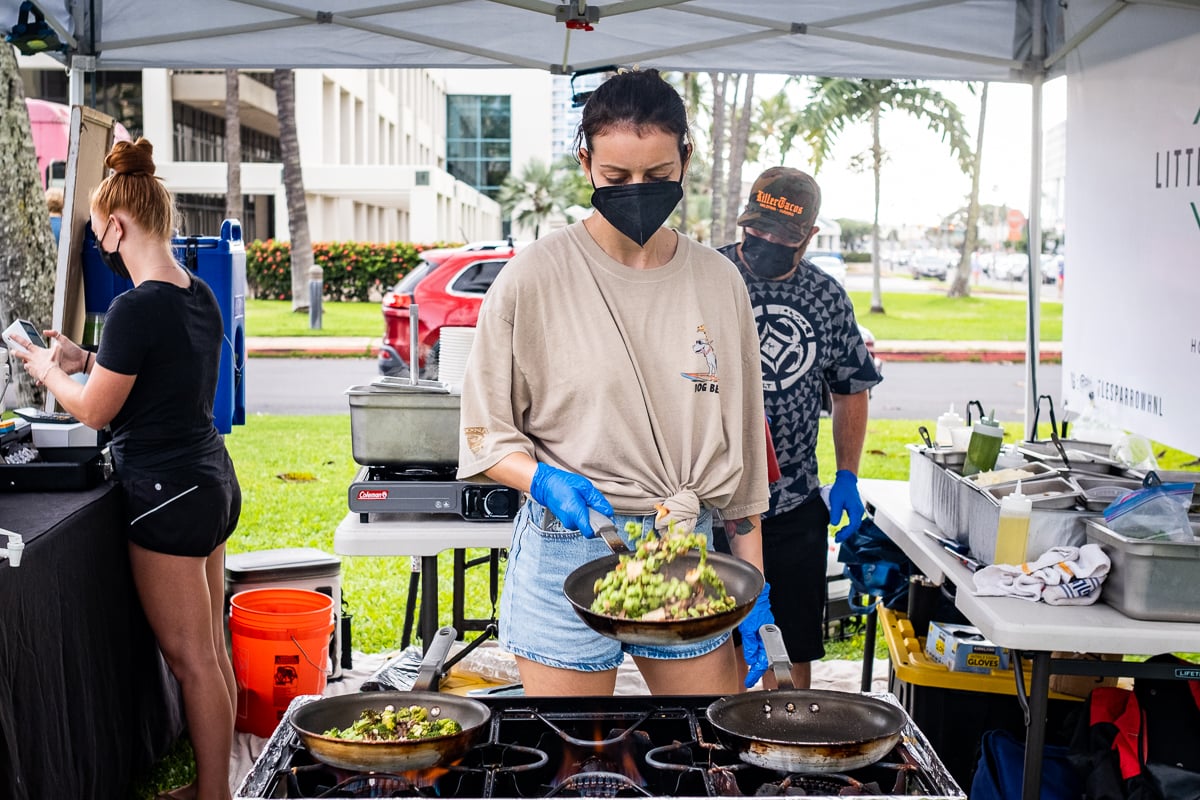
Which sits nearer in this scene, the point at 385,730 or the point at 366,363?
the point at 385,730

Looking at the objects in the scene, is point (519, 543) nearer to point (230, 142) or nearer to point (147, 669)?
point (147, 669)

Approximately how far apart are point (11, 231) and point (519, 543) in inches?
175

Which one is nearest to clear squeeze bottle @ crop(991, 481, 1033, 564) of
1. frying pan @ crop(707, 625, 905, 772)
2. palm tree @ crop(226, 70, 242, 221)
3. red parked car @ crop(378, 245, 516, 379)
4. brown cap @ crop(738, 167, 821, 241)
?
brown cap @ crop(738, 167, 821, 241)

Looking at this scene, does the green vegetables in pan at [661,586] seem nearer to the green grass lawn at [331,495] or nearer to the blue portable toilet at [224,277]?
the blue portable toilet at [224,277]

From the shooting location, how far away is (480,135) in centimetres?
6488

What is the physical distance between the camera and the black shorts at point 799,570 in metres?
3.45

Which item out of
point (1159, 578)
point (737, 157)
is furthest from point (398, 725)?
point (737, 157)

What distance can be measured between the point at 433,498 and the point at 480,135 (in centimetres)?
6365

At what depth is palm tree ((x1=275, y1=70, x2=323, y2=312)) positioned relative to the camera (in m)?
18.6

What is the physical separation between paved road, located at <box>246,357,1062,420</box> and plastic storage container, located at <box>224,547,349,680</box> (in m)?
7.45

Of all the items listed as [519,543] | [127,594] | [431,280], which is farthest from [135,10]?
[431,280]

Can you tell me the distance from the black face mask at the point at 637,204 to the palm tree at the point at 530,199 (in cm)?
4860

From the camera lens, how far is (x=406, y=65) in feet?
15.9

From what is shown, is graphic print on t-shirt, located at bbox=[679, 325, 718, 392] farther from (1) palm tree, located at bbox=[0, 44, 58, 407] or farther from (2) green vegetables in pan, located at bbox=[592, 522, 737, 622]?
(1) palm tree, located at bbox=[0, 44, 58, 407]
